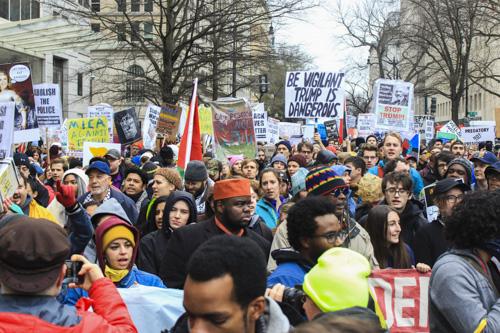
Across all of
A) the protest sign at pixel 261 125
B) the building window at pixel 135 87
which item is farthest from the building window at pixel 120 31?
the protest sign at pixel 261 125

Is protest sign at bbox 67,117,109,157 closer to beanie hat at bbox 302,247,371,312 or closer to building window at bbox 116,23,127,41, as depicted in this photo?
building window at bbox 116,23,127,41

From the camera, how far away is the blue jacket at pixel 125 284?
12.4 ft

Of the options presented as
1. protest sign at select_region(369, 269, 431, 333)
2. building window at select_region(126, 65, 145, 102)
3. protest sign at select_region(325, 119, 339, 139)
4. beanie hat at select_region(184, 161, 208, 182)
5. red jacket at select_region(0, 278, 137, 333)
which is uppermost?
building window at select_region(126, 65, 145, 102)

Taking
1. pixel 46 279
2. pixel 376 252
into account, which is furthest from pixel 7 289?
pixel 376 252

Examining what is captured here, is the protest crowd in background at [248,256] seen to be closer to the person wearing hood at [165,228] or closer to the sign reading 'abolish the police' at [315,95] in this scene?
the person wearing hood at [165,228]

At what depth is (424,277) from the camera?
4.74 meters

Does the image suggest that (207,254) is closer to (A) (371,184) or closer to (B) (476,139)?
(A) (371,184)

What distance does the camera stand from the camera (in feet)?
10.2

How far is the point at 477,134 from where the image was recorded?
1816 cm

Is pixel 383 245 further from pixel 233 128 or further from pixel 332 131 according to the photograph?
pixel 332 131

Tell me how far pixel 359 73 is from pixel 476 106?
31.4 metres

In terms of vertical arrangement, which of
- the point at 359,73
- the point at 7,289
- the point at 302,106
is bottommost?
the point at 7,289

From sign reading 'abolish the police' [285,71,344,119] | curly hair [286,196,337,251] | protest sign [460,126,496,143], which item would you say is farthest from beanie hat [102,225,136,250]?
protest sign [460,126,496,143]

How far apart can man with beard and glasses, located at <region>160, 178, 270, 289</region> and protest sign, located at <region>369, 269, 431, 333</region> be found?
1.06 metres
